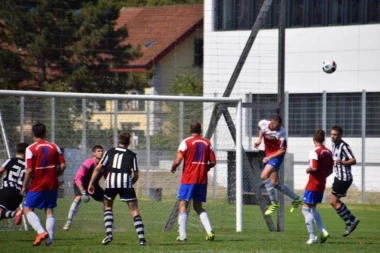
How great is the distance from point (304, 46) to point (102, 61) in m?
7.92

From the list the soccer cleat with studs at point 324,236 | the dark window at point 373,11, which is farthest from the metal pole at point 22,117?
the dark window at point 373,11

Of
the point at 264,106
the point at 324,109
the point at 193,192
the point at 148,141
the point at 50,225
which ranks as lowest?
the point at 50,225

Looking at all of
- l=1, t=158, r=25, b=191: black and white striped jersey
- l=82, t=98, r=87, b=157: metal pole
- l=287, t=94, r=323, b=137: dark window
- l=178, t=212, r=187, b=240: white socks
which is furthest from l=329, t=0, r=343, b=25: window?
l=1, t=158, r=25, b=191: black and white striped jersey

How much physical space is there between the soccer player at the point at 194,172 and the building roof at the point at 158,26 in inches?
808

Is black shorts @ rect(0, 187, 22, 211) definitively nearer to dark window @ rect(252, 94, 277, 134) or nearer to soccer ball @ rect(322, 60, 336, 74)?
dark window @ rect(252, 94, 277, 134)

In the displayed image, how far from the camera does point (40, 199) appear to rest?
47.5 ft

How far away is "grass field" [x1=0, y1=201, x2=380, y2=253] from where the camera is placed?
1441 centimetres

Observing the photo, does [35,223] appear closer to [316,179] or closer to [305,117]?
[316,179]

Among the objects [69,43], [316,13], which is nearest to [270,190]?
[69,43]

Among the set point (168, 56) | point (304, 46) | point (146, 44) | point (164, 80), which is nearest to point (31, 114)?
point (304, 46)

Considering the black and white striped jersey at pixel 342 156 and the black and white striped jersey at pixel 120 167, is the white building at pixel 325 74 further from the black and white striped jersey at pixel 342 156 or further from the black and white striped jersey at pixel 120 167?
the black and white striped jersey at pixel 120 167

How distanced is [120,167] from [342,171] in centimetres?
485

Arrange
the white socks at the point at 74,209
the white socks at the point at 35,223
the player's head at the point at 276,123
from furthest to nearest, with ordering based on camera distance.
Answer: the white socks at the point at 74,209 < the player's head at the point at 276,123 < the white socks at the point at 35,223

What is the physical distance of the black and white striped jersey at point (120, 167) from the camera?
14.7m
